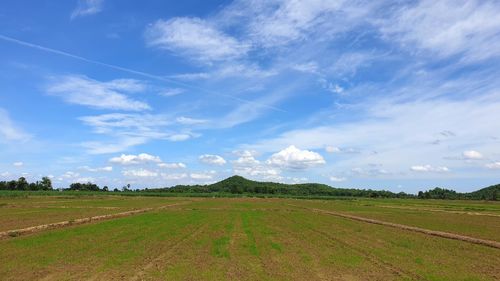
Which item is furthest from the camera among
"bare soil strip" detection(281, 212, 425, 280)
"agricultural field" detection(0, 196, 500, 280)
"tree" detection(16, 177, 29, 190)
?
"tree" detection(16, 177, 29, 190)

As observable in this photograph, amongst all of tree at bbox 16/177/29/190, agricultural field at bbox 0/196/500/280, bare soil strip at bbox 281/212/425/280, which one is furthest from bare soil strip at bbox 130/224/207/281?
tree at bbox 16/177/29/190

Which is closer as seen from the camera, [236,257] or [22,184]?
[236,257]

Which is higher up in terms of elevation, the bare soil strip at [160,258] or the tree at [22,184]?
the tree at [22,184]

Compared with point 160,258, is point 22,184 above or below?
above

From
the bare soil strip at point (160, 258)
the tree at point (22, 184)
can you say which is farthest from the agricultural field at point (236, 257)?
the tree at point (22, 184)

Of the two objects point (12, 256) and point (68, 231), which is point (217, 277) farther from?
point (68, 231)

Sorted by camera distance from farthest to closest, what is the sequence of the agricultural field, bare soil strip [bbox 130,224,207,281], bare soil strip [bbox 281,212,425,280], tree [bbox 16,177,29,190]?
tree [bbox 16,177,29,190]
bare soil strip [bbox 281,212,425,280]
the agricultural field
bare soil strip [bbox 130,224,207,281]

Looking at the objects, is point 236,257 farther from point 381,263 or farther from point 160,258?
point 381,263

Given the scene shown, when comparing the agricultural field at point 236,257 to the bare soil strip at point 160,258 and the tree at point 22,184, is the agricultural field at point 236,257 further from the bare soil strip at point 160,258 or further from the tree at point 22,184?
the tree at point 22,184

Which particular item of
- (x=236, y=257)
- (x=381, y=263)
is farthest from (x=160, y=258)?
(x=381, y=263)

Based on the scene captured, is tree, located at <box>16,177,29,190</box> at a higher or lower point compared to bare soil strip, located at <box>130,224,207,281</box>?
higher

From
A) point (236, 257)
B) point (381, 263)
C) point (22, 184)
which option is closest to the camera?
point (381, 263)

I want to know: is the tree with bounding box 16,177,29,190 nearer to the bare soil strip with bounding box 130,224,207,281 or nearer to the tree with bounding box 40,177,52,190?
the tree with bounding box 40,177,52,190

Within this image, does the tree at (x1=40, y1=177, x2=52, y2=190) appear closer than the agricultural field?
No
